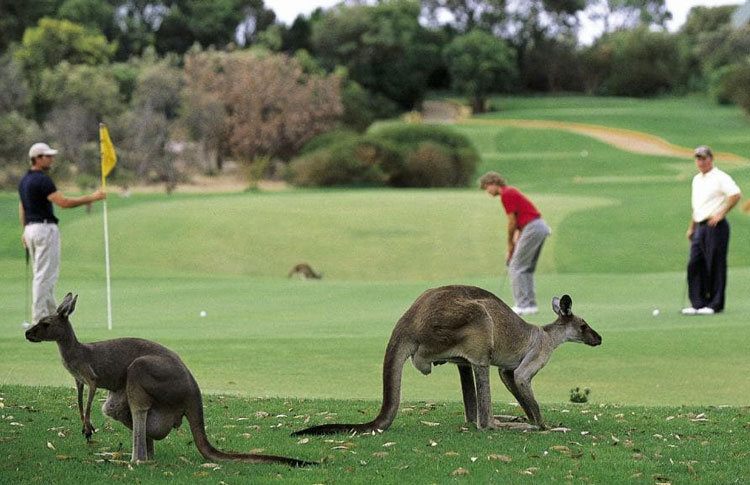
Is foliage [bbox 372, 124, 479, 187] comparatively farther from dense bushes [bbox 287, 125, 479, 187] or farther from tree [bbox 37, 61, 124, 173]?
tree [bbox 37, 61, 124, 173]

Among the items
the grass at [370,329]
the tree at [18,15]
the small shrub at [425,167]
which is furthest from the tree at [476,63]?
the grass at [370,329]

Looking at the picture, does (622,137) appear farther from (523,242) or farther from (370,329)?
(370,329)

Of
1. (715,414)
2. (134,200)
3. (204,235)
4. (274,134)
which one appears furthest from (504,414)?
(274,134)

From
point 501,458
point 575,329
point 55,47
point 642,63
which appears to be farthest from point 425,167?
point 642,63

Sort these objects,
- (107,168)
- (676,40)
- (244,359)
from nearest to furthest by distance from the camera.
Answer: (244,359), (107,168), (676,40)

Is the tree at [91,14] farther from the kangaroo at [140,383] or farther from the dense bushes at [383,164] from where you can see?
the kangaroo at [140,383]

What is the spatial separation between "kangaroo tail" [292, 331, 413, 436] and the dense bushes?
139 feet

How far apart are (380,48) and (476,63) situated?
902cm

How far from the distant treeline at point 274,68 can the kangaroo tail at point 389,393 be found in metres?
42.0

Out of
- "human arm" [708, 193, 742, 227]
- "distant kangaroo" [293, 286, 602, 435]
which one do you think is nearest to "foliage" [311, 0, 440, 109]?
"human arm" [708, 193, 742, 227]

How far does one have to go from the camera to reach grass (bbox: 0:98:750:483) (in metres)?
7.61

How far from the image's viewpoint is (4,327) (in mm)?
16406

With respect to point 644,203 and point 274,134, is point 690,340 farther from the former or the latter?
point 274,134

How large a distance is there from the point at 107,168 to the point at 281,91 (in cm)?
4665
